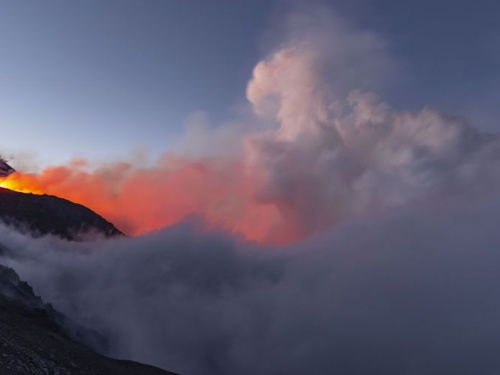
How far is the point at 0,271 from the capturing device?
116 metres

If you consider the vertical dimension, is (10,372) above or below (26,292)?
below

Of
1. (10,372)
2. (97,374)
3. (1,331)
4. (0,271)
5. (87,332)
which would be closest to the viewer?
(10,372)

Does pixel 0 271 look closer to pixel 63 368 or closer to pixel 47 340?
pixel 47 340

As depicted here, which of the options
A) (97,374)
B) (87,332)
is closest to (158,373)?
(97,374)

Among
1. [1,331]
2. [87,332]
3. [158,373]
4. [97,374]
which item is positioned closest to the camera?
[1,331]

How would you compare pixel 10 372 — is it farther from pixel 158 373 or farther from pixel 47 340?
pixel 158 373

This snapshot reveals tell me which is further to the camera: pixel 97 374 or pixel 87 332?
pixel 87 332

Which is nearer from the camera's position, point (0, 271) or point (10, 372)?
point (10, 372)

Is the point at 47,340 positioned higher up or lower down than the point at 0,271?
lower down

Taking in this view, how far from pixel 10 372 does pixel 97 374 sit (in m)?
21.9

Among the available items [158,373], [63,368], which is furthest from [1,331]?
[158,373]

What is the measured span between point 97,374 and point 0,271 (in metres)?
77.3

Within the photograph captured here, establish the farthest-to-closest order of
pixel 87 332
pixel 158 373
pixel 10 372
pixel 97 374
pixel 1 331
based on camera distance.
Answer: pixel 87 332, pixel 158 373, pixel 97 374, pixel 1 331, pixel 10 372

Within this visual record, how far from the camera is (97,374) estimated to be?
192 ft
